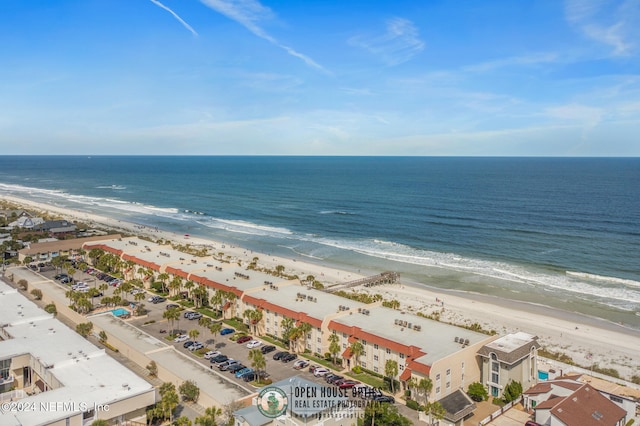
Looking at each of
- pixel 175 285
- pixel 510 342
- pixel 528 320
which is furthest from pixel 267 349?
pixel 528 320

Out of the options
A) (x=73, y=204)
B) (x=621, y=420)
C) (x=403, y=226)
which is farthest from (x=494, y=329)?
(x=73, y=204)

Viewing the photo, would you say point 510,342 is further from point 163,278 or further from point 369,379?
point 163,278

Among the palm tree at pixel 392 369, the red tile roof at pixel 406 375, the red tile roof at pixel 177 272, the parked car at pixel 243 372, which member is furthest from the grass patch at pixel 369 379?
the red tile roof at pixel 177 272

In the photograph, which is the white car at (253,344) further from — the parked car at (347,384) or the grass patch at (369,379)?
the parked car at (347,384)

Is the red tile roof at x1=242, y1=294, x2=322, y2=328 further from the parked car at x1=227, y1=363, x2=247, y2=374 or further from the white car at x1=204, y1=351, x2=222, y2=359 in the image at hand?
the parked car at x1=227, y1=363, x2=247, y2=374

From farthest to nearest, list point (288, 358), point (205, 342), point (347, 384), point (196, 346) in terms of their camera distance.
→ point (205, 342) < point (196, 346) < point (288, 358) < point (347, 384)

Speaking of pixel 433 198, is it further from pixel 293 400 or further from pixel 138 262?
pixel 293 400
